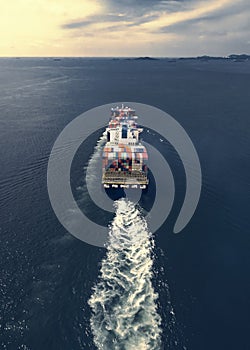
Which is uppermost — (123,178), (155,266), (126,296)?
(123,178)

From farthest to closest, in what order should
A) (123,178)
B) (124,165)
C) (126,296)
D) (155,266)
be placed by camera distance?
→ 1. (124,165)
2. (123,178)
3. (155,266)
4. (126,296)

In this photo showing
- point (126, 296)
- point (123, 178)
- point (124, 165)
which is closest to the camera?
point (126, 296)

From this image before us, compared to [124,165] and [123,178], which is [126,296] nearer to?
[123,178]

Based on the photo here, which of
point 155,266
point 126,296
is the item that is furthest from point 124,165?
point 126,296

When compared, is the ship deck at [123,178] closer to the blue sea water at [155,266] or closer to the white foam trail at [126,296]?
the blue sea water at [155,266]

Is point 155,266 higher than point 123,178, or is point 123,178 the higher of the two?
point 123,178

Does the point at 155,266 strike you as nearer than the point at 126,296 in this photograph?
No

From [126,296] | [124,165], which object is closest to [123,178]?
[124,165]

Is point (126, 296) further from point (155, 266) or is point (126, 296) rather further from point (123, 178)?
point (123, 178)
